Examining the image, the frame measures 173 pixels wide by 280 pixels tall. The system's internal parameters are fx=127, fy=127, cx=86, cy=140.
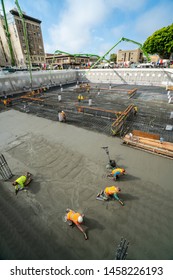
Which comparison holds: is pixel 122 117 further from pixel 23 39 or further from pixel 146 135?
pixel 23 39

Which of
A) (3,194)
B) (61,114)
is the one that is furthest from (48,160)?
(61,114)

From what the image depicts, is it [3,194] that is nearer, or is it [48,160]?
[3,194]

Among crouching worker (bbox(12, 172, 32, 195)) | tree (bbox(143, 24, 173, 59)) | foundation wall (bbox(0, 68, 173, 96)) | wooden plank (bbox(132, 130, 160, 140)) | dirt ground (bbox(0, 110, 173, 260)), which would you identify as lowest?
dirt ground (bbox(0, 110, 173, 260))

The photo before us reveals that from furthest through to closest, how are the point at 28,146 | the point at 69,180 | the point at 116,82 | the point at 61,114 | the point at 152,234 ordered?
the point at 116,82, the point at 61,114, the point at 28,146, the point at 69,180, the point at 152,234

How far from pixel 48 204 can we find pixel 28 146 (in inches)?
211

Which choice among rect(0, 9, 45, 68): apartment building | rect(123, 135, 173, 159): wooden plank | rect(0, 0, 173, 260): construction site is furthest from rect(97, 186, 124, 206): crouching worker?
rect(0, 9, 45, 68): apartment building

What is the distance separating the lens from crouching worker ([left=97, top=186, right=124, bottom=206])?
5.23 m

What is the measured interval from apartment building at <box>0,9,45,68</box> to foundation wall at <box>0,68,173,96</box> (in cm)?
2930

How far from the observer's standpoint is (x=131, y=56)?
263ft

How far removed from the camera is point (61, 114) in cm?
1281

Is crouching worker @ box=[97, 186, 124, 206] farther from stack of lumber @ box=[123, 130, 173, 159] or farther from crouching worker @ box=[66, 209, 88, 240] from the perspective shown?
stack of lumber @ box=[123, 130, 173, 159]

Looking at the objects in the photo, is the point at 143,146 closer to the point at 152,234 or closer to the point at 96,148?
the point at 96,148

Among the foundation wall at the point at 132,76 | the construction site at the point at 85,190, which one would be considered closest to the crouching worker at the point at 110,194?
the construction site at the point at 85,190

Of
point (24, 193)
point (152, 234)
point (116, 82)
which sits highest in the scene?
point (116, 82)
